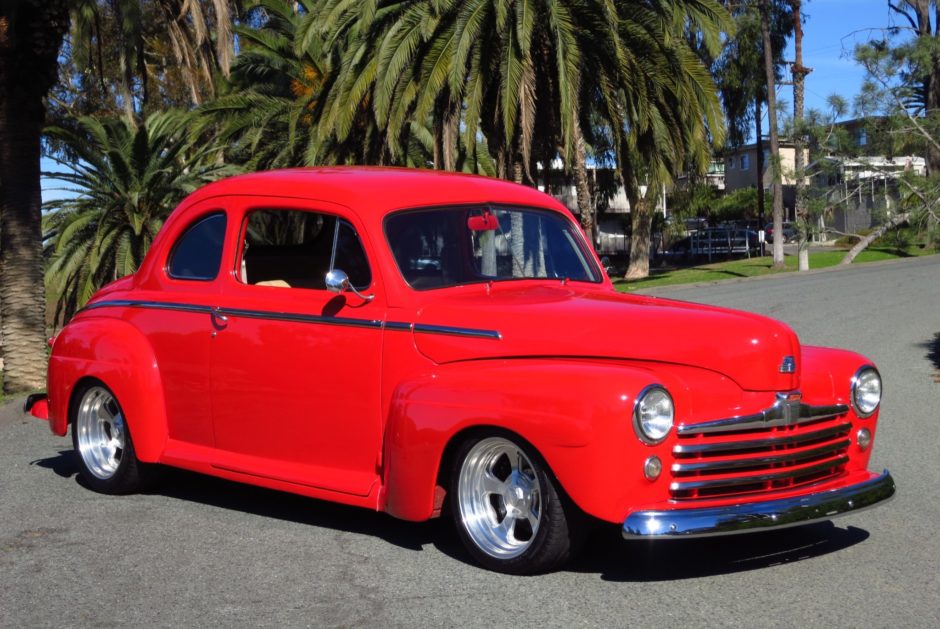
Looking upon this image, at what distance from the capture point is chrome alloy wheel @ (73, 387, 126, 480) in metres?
7.54

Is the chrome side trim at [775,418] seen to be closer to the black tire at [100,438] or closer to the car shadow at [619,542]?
the car shadow at [619,542]

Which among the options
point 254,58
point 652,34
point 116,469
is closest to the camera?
point 116,469

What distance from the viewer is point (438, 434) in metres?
5.51

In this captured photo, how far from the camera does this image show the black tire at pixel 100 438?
7.45m

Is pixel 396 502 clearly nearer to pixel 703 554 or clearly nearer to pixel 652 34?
pixel 703 554

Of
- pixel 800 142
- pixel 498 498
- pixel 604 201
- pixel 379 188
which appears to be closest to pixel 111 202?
pixel 379 188

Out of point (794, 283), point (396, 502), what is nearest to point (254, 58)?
→ point (794, 283)

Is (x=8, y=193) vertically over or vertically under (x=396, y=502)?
over

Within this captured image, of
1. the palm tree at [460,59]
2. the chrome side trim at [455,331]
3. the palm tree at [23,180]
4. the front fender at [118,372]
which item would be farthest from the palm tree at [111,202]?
the chrome side trim at [455,331]

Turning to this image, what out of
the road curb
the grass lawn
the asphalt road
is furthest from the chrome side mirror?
the grass lawn

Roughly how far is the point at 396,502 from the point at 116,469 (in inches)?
100.0

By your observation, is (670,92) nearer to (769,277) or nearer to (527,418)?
(769,277)

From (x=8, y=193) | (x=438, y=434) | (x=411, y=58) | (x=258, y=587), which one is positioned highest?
(x=411, y=58)

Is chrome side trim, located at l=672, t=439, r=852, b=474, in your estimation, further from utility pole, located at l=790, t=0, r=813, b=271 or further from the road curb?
utility pole, located at l=790, t=0, r=813, b=271
